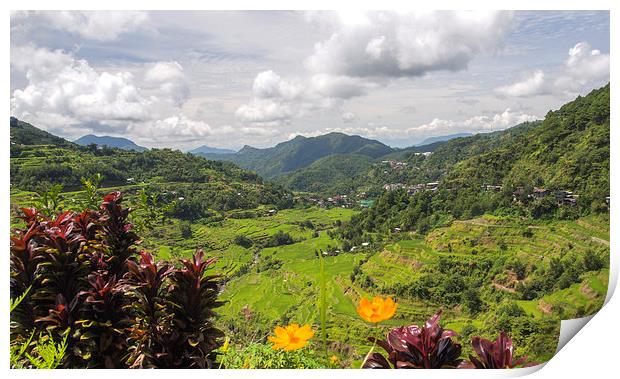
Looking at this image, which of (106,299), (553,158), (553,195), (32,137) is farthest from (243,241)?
(106,299)

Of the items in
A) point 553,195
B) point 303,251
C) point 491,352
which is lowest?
point 303,251

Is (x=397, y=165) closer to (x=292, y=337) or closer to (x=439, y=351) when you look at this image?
(x=292, y=337)

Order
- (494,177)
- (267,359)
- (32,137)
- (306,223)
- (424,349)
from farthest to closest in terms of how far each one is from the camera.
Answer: (494,177)
(306,223)
(32,137)
(267,359)
(424,349)

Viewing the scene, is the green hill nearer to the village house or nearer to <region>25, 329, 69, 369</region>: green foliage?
<region>25, 329, 69, 369</region>: green foliage

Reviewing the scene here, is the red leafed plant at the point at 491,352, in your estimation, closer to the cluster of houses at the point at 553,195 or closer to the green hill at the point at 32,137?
the green hill at the point at 32,137

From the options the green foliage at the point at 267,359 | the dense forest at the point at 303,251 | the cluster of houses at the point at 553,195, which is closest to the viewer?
the dense forest at the point at 303,251

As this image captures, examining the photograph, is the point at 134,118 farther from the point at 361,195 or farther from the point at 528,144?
the point at 528,144

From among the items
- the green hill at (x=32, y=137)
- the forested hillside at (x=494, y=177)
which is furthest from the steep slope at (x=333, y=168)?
the green hill at (x=32, y=137)
